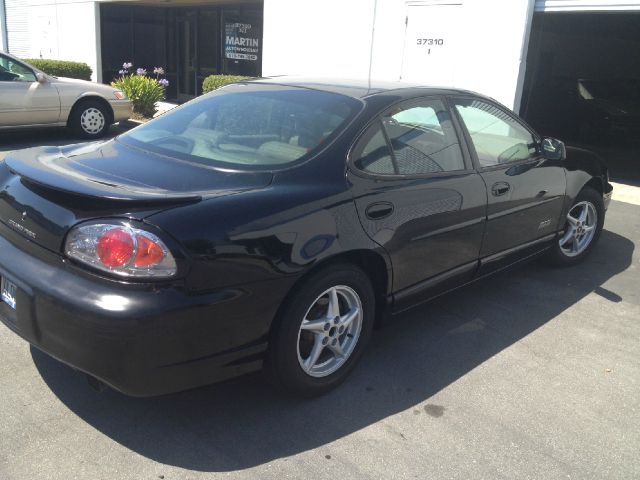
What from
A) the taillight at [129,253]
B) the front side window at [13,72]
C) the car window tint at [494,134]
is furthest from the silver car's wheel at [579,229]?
the front side window at [13,72]

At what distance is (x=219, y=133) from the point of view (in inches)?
138

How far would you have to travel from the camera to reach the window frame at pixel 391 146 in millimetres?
3240

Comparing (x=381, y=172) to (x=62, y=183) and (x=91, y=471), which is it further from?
(x=91, y=471)

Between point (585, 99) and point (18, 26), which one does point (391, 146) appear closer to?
point (585, 99)

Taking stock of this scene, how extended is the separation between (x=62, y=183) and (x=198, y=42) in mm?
16228

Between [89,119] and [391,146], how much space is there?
27.2 ft

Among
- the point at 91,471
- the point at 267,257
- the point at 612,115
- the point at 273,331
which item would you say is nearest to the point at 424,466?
the point at 273,331

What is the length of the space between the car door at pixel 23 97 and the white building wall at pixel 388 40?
4.55 m

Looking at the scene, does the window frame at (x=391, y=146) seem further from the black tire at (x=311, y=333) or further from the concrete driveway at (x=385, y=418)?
the concrete driveway at (x=385, y=418)

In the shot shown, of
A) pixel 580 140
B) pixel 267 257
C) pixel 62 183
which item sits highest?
pixel 62 183

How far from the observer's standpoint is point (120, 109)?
1077 centimetres

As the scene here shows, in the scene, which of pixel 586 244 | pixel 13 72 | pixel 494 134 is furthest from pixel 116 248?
pixel 13 72

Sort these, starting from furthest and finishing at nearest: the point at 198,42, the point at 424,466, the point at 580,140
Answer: the point at 198,42 < the point at 580,140 < the point at 424,466

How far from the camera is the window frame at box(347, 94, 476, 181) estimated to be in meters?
3.24
